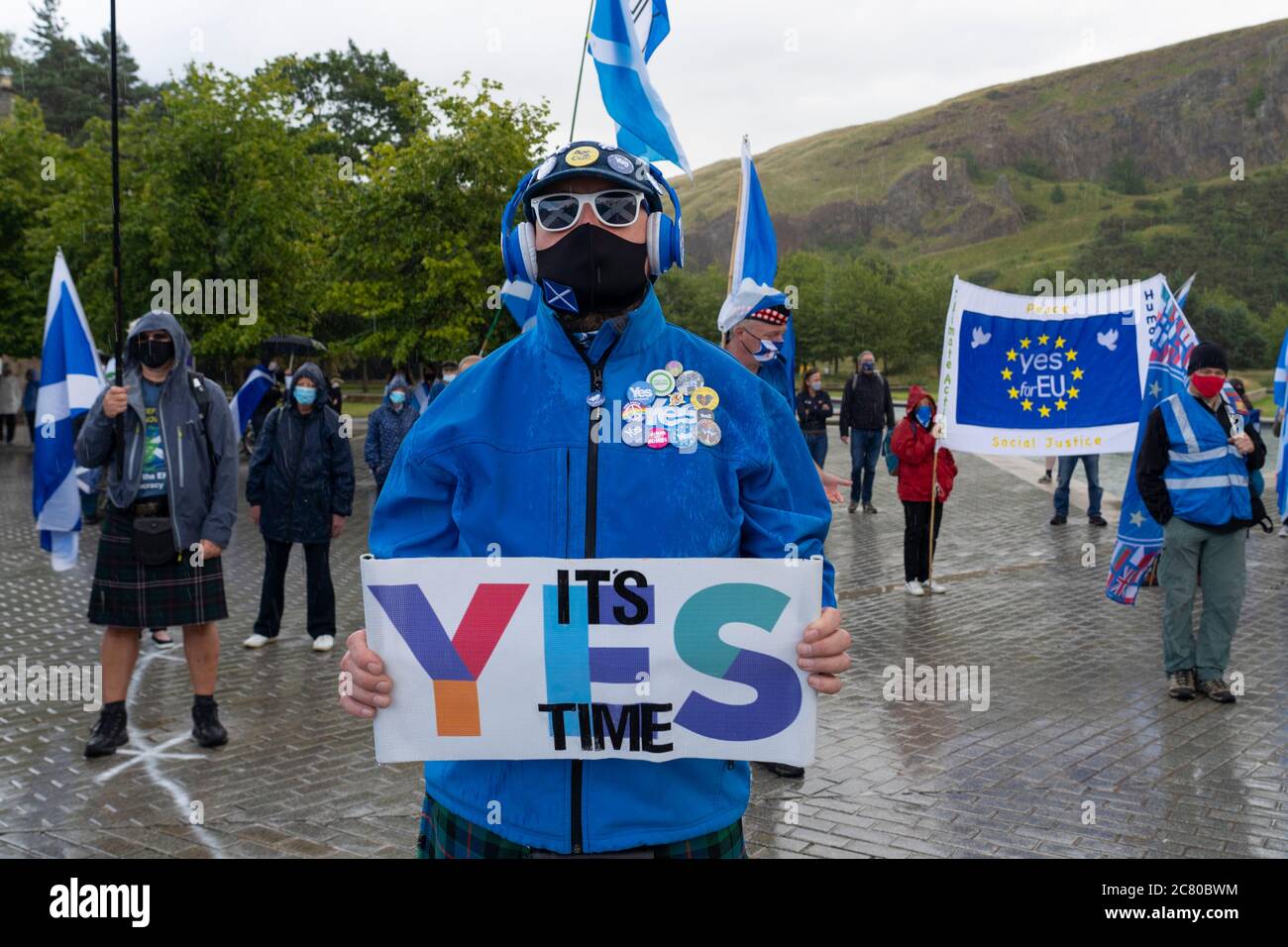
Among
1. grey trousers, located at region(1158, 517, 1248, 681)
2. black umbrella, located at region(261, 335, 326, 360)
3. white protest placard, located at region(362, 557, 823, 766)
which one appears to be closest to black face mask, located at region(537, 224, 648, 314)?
white protest placard, located at region(362, 557, 823, 766)

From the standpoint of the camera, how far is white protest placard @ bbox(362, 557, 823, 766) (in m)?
2.53

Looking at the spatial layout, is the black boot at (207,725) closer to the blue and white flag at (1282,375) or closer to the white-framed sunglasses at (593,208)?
the white-framed sunglasses at (593,208)

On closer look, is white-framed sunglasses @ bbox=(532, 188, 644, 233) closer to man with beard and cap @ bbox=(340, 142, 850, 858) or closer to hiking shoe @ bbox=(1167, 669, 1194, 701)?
man with beard and cap @ bbox=(340, 142, 850, 858)

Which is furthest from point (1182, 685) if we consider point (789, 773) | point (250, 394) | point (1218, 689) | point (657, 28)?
point (250, 394)

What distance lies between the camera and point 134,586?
6109 millimetres

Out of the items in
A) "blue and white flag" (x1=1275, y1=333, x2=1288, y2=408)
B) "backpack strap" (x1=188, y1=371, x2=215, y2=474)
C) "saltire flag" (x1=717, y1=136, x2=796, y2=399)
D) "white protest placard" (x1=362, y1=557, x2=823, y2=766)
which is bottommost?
"white protest placard" (x1=362, y1=557, x2=823, y2=766)

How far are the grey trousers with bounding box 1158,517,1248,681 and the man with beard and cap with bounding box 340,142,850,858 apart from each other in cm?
559

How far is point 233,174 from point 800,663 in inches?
960

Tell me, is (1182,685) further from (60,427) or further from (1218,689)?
(60,427)

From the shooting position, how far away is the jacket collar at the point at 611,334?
8.53ft

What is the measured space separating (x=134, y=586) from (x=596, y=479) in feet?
14.5

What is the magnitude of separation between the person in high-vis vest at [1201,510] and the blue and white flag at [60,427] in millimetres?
6449

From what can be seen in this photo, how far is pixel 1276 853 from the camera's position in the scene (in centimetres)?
493

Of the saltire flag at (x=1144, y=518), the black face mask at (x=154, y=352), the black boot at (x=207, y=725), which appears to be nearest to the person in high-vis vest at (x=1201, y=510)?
the saltire flag at (x=1144, y=518)
